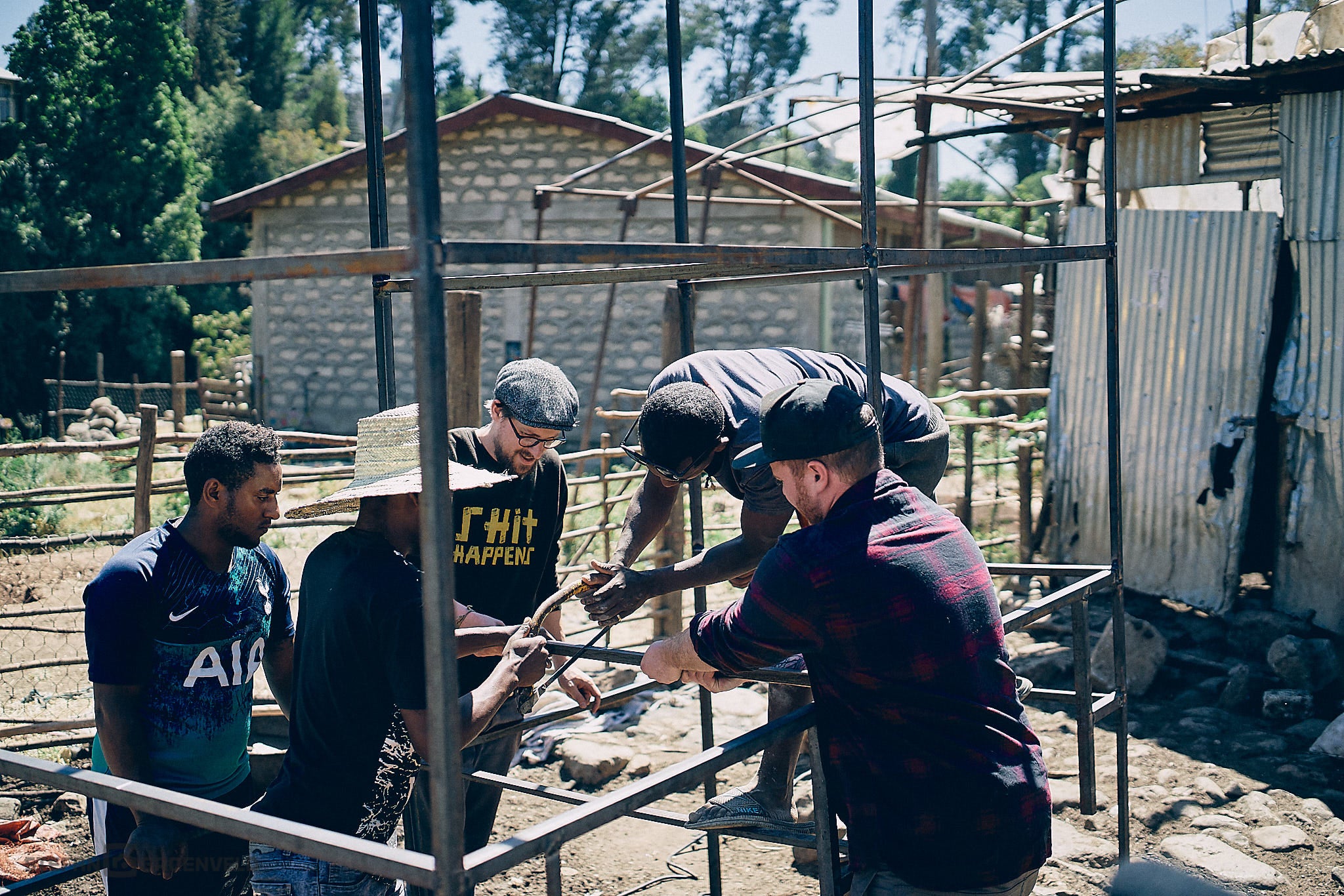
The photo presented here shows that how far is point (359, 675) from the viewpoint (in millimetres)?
2490

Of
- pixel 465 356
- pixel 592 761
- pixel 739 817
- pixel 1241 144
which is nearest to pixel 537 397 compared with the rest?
pixel 739 817

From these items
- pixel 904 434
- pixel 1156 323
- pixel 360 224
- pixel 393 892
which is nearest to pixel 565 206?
pixel 360 224

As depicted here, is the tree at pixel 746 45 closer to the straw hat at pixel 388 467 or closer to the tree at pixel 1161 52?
the tree at pixel 1161 52

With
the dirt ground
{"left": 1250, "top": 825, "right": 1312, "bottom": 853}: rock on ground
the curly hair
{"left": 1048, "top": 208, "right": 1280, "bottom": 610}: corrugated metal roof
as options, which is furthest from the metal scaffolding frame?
{"left": 1048, "top": 208, "right": 1280, "bottom": 610}: corrugated metal roof

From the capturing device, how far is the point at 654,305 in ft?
46.6

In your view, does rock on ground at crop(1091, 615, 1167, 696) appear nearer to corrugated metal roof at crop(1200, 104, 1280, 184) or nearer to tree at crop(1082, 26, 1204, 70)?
corrugated metal roof at crop(1200, 104, 1280, 184)

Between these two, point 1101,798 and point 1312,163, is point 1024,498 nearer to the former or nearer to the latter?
point 1312,163

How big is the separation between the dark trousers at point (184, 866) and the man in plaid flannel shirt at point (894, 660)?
1.62 metres

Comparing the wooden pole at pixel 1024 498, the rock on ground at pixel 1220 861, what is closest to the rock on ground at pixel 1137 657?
the rock on ground at pixel 1220 861

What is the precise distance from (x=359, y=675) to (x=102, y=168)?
2310 centimetres

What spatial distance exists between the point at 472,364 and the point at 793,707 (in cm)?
311

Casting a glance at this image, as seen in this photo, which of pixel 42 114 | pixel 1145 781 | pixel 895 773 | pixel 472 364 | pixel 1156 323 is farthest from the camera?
pixel 42 114

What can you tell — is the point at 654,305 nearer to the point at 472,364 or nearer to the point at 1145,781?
the point at 472,364

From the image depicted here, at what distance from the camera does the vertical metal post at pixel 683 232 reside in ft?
12.8
